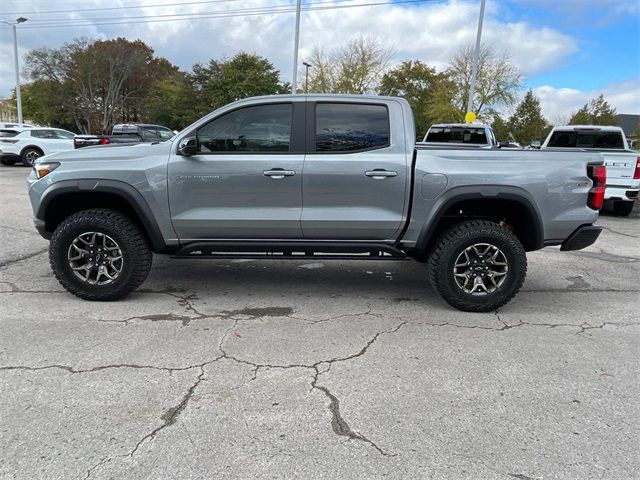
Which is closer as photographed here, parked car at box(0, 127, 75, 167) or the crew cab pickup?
the crew cab pickup

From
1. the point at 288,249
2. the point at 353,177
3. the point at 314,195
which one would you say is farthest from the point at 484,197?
the point at 288,249

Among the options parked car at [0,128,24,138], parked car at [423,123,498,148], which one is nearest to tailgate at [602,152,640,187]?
parked car at [423,123,498,148]

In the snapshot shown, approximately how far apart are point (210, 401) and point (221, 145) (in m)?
2.42

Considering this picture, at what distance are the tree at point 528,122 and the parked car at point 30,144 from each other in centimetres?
4158

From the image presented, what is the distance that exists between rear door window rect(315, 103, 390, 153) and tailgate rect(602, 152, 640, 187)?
23.1 feet

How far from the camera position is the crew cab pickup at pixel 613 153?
30.9 ft

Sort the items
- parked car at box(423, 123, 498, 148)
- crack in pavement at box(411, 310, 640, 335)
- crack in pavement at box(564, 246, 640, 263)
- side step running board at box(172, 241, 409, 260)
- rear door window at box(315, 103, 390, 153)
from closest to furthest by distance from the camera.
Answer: crack in pavement at box(411, 310, 640, 335)
rear door window at box(315, 103, 390, 153)
side step running board at box(172, 241, 409, 260)
crack in pavement at box(564, 246, 640, 263)
parked car at box(423, 123, 498, 148)

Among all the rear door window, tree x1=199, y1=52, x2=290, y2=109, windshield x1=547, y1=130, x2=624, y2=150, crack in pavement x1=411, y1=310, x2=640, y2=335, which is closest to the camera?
crack in pavement x1=411, y1=310, x2=640, y2=335

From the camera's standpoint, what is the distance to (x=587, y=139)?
10969 mm

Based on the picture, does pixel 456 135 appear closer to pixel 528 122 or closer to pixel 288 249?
pixel 288 249

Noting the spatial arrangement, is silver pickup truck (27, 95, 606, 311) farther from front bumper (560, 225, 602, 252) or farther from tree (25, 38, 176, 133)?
tree (25, 38, 176, 133)

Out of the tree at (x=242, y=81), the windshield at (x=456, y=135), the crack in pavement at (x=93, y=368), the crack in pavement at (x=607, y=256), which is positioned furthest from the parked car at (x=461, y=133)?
the tree at (x=242, y=81)

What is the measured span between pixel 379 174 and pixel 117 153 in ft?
8.10

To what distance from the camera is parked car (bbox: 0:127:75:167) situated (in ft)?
61.8
